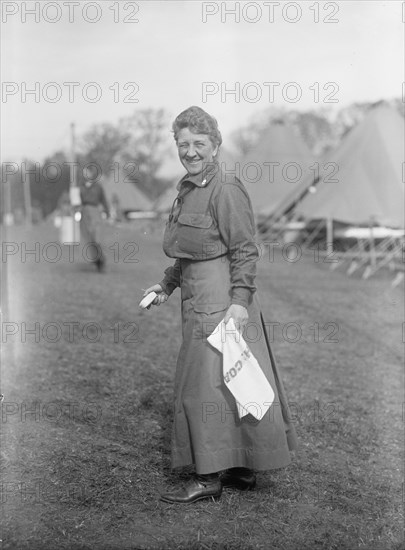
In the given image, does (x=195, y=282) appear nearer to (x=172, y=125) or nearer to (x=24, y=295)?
(x=172, y=125)

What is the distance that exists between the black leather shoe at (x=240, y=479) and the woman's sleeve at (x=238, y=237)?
2.85ft

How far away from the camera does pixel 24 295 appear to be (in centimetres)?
1092

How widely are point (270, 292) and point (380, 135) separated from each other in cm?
488

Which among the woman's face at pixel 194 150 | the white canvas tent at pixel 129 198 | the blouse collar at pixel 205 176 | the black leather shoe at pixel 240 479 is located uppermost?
the woman's face at pixel 194 150

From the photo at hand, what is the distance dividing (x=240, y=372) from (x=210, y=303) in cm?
33

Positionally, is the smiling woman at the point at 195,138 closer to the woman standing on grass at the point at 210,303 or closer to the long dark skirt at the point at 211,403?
the woman standing on grass at the point at 210,303

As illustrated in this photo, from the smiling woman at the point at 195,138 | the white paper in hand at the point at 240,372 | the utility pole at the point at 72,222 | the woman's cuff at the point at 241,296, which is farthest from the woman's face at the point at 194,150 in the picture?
the utility pole at the point at 72,222

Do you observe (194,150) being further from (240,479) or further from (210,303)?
(240,479)

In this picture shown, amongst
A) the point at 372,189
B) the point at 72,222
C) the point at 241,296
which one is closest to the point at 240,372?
the point at 241,296

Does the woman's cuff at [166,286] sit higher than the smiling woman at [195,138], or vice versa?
the smiling woman at [195,138]

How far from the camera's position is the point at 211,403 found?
11.3 feet

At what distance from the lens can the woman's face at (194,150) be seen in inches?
134

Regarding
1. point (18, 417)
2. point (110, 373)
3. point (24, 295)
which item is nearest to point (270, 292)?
point (24, 295)

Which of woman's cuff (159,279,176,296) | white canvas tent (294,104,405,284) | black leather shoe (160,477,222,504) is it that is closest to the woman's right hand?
woman's cuff (159,279,176,296)
